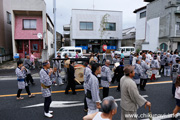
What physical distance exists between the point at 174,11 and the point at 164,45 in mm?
5388

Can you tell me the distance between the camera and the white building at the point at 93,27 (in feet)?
93.5

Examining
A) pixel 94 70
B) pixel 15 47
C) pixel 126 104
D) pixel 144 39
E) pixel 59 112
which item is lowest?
pixel 59 112

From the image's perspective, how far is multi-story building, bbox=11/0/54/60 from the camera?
17031mm

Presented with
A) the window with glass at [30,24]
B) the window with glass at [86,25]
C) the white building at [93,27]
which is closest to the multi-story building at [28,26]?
the window with glass at [30,24]

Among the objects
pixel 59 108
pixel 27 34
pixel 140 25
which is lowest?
pixel 59 108

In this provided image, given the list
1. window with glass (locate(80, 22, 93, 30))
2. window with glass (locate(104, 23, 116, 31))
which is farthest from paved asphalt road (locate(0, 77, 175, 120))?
window with glass (locate(104, 23, 116, 31))

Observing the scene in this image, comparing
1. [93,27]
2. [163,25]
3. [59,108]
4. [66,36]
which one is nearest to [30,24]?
[93,27]

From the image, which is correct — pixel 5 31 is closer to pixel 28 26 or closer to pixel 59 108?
pixel 28 26

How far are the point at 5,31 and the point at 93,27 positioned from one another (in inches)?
681

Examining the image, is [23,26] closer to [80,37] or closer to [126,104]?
[80,37]

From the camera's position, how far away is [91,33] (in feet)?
96.9

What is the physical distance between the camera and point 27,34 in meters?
18.2

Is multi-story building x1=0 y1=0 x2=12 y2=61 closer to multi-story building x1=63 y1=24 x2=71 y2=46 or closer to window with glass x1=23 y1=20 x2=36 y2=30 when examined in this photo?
window with glass x1=23 y1=20 x2=36 y2=30

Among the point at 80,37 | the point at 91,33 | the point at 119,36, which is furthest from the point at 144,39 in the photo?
the point at 80,37
